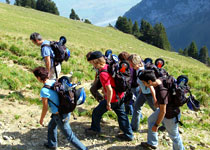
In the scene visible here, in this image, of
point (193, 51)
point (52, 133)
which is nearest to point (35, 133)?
point (52, 133)

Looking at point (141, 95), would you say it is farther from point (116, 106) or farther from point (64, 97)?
point (64, 97)

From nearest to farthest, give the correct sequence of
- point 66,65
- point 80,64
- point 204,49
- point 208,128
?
1. point 208,128
2. point 66,65
3. point 80,64
4. point 204,49

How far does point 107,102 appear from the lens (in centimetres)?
471

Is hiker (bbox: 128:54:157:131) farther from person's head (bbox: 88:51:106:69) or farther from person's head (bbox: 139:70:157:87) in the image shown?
person's head (bbox: 88:51:106:69)

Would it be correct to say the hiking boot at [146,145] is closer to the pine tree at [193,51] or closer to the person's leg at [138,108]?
the person's leg at [138,108]

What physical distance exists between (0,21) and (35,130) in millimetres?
34539

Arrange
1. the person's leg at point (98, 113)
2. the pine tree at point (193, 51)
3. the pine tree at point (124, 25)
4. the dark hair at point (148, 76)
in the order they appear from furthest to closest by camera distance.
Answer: the pine tree at point (124, 25)
the pine tree at point (193, 51)
the person's leg at point (98, 113)
the dark hair at point (148, 76)

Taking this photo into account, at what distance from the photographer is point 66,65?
1075cm

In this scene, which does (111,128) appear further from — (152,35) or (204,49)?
(204,49)

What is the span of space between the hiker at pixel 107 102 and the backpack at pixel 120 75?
0.27ft

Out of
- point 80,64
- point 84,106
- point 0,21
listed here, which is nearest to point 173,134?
point 84,106

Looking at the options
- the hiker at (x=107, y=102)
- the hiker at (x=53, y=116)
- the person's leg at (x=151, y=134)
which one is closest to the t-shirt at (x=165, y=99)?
the person's leg at (x=151, y=134)

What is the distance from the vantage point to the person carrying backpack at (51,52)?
5828 millimetres

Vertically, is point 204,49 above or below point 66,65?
above
